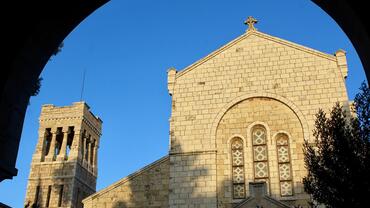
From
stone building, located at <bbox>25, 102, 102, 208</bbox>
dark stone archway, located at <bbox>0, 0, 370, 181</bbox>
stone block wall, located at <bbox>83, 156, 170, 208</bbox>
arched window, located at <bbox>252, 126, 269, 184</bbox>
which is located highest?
stone building, located at <bbox>25, 102, 102, 208</bbox>

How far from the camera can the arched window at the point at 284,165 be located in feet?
47.3

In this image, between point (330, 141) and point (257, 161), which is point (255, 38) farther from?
point (330, 141)

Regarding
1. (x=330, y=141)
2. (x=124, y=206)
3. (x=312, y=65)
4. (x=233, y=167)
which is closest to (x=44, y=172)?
(x=124, y=206)

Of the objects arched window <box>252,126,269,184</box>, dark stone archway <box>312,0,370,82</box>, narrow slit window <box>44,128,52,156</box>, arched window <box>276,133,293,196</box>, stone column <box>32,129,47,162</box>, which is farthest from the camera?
narrow slit window <box>44,128,52,156</box>

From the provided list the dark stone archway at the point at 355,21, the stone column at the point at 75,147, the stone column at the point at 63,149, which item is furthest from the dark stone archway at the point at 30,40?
the stone column at the point at 63,149

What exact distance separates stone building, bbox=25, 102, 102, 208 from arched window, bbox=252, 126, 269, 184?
19.1 meters

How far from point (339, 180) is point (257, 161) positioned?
5434 millimetres

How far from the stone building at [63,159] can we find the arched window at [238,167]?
1857 cm

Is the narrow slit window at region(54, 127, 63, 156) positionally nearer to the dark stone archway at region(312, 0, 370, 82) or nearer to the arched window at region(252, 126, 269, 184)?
the arched window at region(252, 126, 269, 184)

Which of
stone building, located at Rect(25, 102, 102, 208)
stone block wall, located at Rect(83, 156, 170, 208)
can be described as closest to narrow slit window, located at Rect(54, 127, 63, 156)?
stone building, located at Rect(25, 102, 102, 208)

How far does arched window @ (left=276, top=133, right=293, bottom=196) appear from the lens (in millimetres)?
14422

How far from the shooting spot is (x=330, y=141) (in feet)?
35.0

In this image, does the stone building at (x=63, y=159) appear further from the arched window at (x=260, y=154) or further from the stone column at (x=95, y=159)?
the arched window at (x=260, y=154)

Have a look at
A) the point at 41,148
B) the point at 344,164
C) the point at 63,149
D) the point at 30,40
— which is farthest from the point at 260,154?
the point at 41,148
